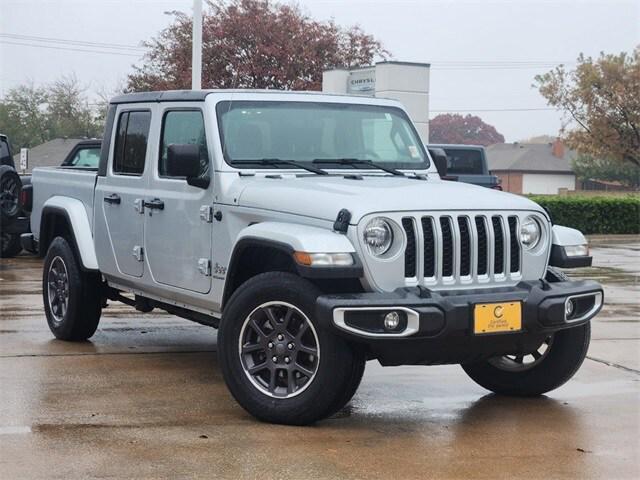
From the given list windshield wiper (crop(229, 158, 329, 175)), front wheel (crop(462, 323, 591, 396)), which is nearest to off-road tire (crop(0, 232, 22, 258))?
windshield wiper (crop(229, 158, 329, 175))

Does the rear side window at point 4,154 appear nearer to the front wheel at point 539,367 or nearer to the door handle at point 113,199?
the door handle at point 113,199

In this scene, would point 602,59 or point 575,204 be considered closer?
point 575,204

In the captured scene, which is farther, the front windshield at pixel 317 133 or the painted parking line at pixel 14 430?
the front windshield at pixel 317 133

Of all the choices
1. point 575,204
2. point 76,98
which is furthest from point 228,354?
point 76,98

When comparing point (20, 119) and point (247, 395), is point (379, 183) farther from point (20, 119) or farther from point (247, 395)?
point (20, 119)

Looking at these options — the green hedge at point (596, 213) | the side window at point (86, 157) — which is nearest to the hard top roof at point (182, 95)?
the side window at point (86, 157)

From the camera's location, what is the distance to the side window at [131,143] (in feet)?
26.3

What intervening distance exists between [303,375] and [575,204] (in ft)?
71.5

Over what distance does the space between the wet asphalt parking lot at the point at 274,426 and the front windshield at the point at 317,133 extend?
155cm

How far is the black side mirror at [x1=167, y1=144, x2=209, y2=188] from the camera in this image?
22.4ft

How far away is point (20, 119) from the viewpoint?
7006 centimetres

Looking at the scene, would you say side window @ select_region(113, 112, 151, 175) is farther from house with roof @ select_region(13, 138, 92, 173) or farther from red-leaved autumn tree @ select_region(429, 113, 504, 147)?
red-leaved autumn tree @ select_region(429, 113, 504, 147)

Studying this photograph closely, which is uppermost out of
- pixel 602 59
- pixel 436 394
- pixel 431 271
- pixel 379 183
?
pixel 602 59

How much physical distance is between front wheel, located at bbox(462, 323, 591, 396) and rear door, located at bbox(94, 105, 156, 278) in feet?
8.26
